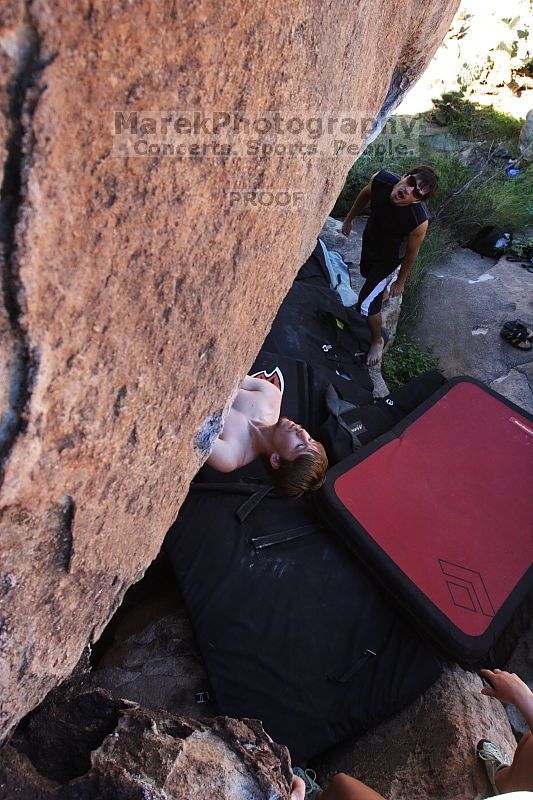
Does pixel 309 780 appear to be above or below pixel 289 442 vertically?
below

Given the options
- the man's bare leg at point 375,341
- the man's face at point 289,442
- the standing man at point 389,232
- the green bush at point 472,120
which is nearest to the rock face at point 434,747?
the man's face at point 289,442

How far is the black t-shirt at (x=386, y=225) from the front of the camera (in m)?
3.51

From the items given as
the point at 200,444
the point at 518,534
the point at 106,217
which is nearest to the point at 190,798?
the point at 200,444

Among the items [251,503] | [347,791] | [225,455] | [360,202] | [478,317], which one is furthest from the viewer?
[478,317]

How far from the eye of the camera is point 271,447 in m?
2.56

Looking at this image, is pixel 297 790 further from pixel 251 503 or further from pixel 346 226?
pixel 346 226

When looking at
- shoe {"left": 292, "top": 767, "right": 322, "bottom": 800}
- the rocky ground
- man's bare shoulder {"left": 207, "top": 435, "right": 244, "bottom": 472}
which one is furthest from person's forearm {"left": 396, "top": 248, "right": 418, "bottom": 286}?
shoe {"left": 292, "top": 767, "right": 322, "bottom": 800}

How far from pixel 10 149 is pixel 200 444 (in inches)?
32.2

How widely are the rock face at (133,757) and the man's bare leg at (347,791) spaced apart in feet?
1.94

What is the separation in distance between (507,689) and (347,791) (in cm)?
77

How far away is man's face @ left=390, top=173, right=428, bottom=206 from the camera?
3.36 metres

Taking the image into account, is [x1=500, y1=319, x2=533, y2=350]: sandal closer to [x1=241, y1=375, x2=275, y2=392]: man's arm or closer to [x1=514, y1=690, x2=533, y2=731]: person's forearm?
[x1=241, y1=375, x2=275, y2=392]: man's arm

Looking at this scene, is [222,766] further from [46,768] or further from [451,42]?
[451,42]

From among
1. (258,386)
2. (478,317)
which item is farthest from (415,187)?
(478,317)
